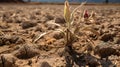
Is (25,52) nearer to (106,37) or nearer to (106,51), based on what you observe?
(106,51)

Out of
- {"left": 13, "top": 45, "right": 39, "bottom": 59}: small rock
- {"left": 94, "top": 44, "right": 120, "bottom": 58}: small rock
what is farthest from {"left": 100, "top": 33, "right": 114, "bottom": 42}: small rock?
{"left": 13, "top": 45, "right": 39, "bottom": 59}: small rock

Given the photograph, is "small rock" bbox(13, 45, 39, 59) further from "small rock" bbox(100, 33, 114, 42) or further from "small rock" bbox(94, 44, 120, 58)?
"small rock" bbox(100, 33, 114, 42)

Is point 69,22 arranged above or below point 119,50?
above

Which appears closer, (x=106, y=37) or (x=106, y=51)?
(x=106, y=51)

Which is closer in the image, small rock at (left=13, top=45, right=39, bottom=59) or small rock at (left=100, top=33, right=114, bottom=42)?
small rock at (left=13, top=45, right=39, bottom=59)

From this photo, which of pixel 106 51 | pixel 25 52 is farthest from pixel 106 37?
pixel 25 52

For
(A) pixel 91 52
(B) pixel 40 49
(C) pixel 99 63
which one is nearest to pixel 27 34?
(B) pixel 40 49

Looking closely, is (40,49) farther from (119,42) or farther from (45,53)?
(119,42)

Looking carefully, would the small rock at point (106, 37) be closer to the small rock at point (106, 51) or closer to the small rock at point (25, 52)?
the small rock at point (106, 51)

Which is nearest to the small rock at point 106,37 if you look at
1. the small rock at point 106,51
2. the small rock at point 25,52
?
the small rock at point 106,51

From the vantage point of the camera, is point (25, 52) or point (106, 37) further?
point (106, 37)

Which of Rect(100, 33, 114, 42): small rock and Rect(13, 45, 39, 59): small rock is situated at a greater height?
Rect(13, 45, 39, 59): small rock
